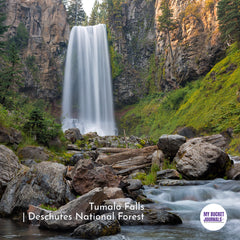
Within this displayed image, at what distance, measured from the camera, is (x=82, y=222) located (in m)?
4.54

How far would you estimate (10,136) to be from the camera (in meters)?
10.0

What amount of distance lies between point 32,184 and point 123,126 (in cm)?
3517

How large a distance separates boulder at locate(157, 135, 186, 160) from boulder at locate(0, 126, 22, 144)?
699 centimetres

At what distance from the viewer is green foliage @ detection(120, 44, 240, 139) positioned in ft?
65.8

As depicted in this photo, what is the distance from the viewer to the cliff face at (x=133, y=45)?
46.1 meters

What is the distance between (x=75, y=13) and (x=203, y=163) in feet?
185

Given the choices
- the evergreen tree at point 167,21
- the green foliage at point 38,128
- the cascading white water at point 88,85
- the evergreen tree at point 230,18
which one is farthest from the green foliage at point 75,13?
the green foliage at point 38,128

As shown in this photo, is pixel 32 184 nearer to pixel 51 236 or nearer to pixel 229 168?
pixel 51 236

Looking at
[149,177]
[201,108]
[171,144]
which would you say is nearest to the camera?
[149,177]

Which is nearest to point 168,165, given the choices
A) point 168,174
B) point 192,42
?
point 168,174

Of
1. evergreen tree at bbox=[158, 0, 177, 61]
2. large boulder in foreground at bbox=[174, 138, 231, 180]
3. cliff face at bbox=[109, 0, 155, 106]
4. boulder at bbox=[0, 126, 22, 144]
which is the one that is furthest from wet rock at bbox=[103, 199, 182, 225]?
cliff face at bbox=[109, 0, 155, 106]

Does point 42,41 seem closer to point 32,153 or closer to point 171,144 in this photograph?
point 32,153

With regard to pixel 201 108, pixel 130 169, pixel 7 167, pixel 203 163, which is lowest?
pixel 130 169

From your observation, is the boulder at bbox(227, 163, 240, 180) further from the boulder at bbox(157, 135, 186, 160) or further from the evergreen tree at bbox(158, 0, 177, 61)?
the evergreen tree at bbox(158, 0, 177, 61)
